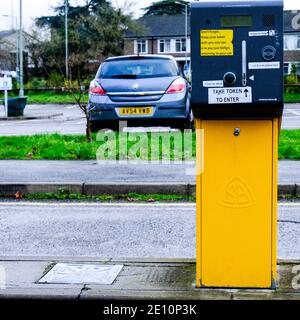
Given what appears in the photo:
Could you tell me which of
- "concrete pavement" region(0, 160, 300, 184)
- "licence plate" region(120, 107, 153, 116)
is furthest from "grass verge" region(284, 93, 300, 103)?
"concrete pavement" region(0, 160, 300, 184)

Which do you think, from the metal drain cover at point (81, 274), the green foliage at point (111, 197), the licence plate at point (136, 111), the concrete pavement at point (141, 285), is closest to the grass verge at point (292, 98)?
the licence plate at point (136, 111)

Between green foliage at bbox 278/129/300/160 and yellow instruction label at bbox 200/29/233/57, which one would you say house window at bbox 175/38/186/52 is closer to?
green foliage at bbox 278/129/300/160

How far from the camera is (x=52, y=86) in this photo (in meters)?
51.5

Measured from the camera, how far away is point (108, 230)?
6.60 meters

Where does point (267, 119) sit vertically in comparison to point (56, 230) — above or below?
above

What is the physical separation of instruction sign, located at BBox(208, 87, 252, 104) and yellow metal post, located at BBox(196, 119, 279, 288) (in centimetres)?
19

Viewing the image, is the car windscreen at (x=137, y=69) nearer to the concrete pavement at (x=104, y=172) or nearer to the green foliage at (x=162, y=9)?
the concrete pavement at (x=104, y=172)

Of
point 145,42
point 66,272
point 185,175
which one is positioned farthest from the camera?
point 145,42

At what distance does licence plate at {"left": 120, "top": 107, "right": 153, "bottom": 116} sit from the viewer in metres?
12.2

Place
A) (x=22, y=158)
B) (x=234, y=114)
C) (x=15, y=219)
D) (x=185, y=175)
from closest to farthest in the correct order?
(x=234, y=114), (x=15, y=219), (x=185, y=175), (x=22, y=158)

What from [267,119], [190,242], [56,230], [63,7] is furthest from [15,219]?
[63,7]

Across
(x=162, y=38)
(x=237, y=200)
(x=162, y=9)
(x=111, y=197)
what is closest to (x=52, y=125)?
(x=111, y=197)
